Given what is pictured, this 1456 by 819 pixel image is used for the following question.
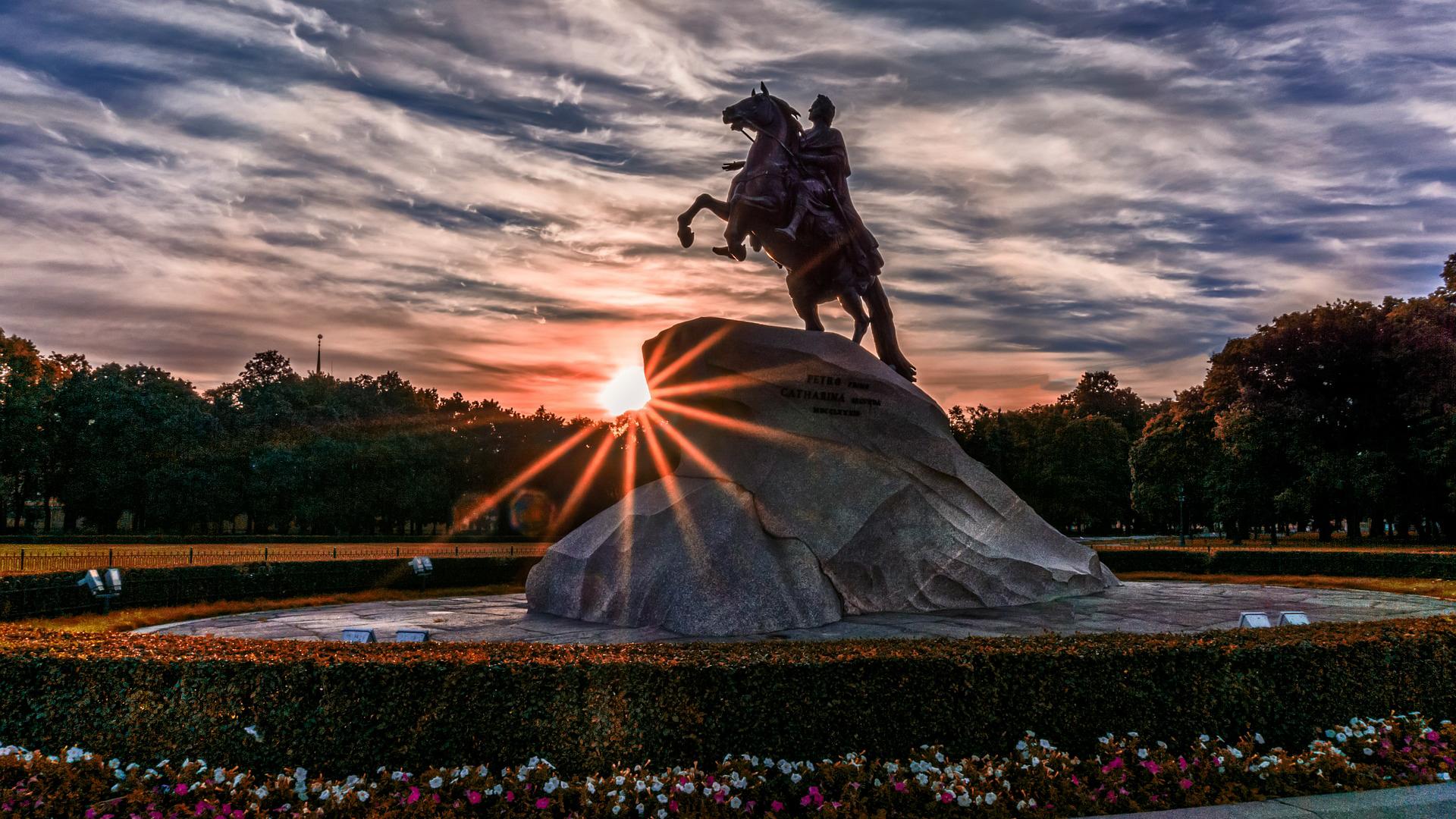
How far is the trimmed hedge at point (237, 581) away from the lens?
14812mm

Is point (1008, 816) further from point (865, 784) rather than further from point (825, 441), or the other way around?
point (825, 441)

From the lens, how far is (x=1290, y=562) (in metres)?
23.8

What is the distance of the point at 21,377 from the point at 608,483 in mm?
35949

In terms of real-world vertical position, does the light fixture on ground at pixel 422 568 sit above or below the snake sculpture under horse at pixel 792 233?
below

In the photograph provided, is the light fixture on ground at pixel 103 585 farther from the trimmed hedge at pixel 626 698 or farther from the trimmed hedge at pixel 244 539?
the trimmed hedge at pixel 244 539

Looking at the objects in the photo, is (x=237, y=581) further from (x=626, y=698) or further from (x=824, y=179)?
(x=626, y=698)

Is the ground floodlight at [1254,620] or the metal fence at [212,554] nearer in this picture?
the ground floodlight at [1254,620]

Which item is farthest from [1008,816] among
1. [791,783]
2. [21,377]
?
[21,377]

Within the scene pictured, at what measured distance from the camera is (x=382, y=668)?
6.56m

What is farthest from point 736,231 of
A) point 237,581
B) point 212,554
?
point 212,554

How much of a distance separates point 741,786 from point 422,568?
49.1ft

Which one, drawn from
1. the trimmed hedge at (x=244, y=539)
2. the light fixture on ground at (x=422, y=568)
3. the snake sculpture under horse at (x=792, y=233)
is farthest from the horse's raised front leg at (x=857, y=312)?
the trimmed hedge at (x=244, y=539)

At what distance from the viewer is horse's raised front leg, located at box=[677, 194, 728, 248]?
1512 centimetres

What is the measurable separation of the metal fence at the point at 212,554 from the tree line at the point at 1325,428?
112ft
